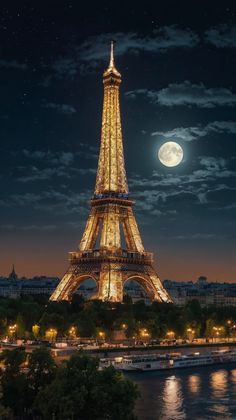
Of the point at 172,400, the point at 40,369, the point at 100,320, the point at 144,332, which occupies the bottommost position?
the point at 172,400

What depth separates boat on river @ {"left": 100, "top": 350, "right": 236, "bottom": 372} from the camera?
195 ft

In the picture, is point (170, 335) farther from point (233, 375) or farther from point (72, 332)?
point (233, 375)

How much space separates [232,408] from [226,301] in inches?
5094

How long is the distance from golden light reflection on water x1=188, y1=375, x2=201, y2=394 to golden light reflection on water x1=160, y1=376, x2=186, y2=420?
0.88 metres

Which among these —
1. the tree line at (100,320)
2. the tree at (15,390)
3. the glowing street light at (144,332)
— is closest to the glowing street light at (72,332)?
the tree line at (100,320)

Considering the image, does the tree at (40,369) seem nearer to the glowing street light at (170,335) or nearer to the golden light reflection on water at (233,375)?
the golden light reflection on water at (233,375)

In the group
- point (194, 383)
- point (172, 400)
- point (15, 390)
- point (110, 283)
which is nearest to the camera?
point (15, 390)

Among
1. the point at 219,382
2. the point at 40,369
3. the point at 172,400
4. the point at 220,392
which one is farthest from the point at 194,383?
the point at 40,369

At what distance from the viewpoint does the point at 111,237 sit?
88438mm

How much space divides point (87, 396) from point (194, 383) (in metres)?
23.0

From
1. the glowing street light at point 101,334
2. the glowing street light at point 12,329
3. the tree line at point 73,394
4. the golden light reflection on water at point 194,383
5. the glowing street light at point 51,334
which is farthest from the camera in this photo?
the glowing street light at point 12,329

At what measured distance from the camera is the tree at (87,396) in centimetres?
3058

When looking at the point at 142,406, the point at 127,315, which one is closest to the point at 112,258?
the point at 127,315

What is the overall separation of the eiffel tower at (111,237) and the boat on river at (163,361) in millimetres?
19405
